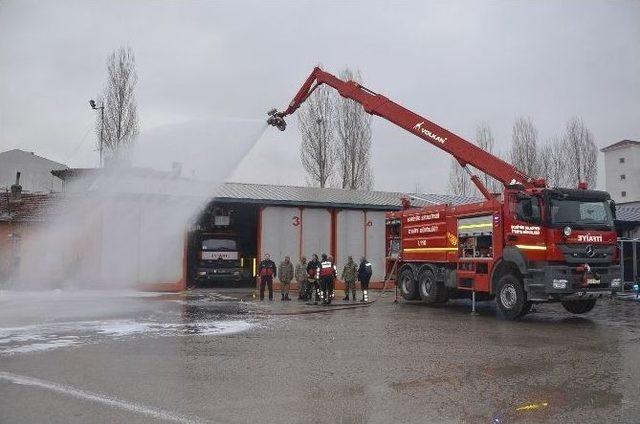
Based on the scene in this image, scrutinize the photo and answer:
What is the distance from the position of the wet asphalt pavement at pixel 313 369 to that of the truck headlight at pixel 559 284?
0.86 m

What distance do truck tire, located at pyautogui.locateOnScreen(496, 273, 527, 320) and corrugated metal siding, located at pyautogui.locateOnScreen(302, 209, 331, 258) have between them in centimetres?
1089

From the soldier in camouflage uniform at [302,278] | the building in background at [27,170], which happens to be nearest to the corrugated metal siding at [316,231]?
the soldier in camouflage uniform at [302,278]

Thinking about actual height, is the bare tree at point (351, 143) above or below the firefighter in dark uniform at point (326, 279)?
above

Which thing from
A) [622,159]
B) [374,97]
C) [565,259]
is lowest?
[565,259]

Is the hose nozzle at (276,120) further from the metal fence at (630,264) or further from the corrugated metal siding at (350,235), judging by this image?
the metal fence at (630,264)

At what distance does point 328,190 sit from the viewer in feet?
92.4

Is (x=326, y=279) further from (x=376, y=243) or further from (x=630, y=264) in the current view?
(x=630, y=264)

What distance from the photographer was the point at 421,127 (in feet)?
55.6

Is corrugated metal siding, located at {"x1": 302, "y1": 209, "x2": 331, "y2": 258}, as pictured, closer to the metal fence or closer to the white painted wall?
the white painted wall

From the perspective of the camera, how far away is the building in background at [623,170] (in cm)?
5575

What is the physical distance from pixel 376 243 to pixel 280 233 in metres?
4.49

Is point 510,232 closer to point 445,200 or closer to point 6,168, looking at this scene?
point 445,200

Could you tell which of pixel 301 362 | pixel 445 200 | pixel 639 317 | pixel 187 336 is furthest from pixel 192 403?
pixel 445 200

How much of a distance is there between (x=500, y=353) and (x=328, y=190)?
19652mm
